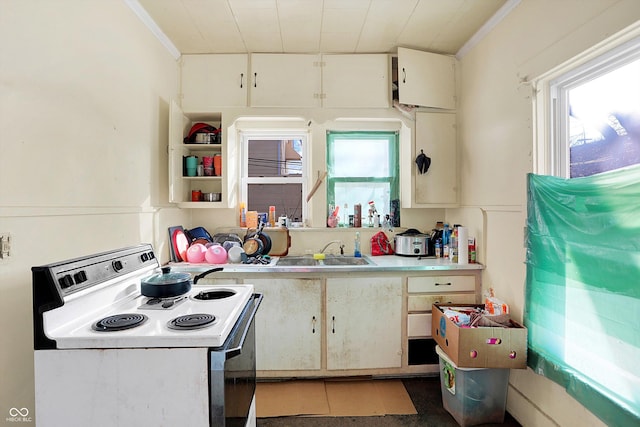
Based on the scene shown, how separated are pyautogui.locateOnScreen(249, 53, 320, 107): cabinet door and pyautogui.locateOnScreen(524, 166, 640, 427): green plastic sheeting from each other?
182 cm

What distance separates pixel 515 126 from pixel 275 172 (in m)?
1.96

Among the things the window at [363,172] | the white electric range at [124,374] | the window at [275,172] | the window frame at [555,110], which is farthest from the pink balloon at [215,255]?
the window frame at [555,110]

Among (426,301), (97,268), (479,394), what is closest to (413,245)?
(426,301)

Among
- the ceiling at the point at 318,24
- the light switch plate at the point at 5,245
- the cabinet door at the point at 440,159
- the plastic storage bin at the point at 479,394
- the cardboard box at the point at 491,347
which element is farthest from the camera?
the cabinet door at the point at 440,159

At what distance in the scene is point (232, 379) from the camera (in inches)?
42.9

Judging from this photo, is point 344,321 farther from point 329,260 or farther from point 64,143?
point 64,143

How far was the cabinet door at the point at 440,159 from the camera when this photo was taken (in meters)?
2.59

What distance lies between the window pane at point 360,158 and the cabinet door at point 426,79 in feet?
1.75

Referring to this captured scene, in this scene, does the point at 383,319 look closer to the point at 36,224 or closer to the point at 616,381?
the point at 616,381

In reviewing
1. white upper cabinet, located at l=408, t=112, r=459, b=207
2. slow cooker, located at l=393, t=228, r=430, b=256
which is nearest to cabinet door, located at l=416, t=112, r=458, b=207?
white upper cabinet, located at l=408, t=112, r=459, b=207

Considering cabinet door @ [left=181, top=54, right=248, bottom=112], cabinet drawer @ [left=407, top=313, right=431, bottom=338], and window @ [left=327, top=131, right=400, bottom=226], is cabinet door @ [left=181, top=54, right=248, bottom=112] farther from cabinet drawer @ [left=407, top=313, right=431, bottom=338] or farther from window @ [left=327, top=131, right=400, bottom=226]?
cabinet drawer @ [left=407, top=313, right=431, bottom=338]

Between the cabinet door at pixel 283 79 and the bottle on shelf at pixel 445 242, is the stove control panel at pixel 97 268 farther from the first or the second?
the bottle on shelf at pixel 445 242

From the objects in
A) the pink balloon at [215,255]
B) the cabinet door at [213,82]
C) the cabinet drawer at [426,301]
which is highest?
the cabinet door at [213,82]

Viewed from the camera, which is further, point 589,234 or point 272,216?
point 272,216
